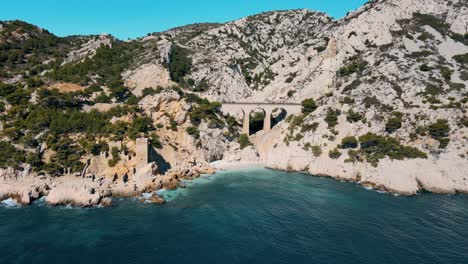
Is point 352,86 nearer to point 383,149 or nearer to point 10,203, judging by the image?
point 383,149

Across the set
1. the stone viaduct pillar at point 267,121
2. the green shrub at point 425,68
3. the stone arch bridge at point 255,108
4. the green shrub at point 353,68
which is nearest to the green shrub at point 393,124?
the stone arch bridge at point 255,108

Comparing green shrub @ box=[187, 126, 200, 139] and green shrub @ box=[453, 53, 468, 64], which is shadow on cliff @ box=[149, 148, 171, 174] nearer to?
green shrub @ box=[187, 126, 200, 139]

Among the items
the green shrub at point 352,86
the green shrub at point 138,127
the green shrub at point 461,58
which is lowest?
the green shrub at point 138,127

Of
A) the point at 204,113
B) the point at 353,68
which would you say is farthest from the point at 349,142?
the point at 204,113

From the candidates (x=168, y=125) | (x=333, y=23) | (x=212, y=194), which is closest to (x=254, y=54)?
(x=333, y=23)

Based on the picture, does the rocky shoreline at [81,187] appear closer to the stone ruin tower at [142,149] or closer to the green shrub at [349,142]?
the stone ruin tower at [142,149]

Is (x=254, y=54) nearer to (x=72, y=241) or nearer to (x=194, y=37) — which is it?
(x=194, y=37)
